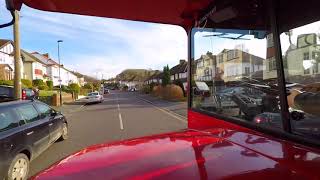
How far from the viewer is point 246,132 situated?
2795 millimetres

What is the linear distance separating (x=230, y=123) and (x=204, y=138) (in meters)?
0.41

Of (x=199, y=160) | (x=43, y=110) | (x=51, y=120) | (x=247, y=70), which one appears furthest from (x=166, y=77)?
(x=199, y=160)

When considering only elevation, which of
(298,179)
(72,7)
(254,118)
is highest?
(72,7)

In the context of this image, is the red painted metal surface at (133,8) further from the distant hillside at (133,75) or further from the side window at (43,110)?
the distant hillside at (133,75)

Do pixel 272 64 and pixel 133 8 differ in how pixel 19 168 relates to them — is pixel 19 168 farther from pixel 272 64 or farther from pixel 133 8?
pixel 272 64

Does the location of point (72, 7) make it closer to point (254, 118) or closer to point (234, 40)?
point (234, 40)

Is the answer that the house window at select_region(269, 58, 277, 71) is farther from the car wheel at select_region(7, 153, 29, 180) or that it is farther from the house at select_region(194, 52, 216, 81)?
the car wheel at select_region(7, 153, 29, 180)

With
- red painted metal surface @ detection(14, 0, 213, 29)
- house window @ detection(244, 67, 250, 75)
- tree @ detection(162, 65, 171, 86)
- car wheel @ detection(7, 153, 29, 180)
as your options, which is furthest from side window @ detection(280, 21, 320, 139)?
tree @ detection(162, 65, 171, 86)

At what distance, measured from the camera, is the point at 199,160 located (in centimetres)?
229

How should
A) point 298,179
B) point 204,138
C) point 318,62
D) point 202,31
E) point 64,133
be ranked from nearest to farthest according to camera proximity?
point 298,179, point 318,62, point 204,138, point 202,31, point 64,133

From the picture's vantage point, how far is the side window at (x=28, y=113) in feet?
31.2

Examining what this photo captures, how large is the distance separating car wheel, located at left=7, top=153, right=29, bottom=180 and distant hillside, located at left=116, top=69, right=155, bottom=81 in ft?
458

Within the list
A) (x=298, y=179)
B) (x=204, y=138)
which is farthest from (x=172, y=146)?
(x=298, y=179)

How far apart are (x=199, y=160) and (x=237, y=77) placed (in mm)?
1238
